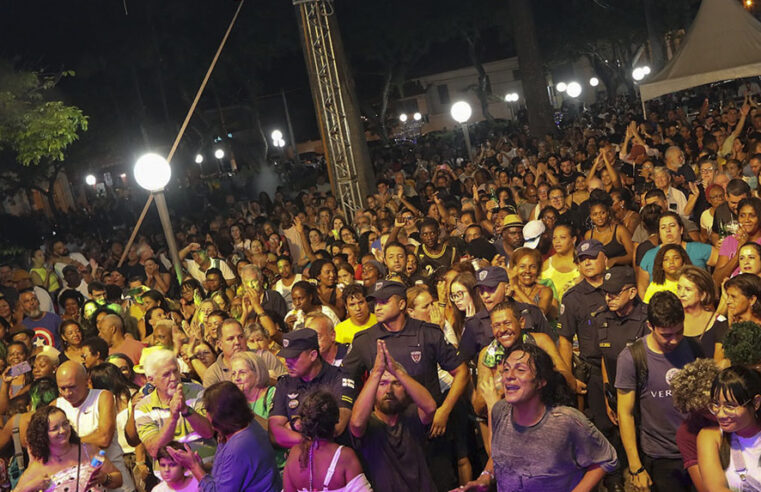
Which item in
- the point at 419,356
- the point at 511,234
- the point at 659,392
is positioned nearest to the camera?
the point at 659,392

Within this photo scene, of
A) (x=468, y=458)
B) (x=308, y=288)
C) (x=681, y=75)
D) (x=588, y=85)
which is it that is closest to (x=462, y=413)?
(x=468, y=458)

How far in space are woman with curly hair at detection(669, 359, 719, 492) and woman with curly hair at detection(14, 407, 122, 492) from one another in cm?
367

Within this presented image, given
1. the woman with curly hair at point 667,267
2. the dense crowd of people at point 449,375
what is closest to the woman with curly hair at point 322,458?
the dense crowd of people at point 449,375

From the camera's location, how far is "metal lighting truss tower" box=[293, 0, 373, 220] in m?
14.2

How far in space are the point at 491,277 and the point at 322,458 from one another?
216cm

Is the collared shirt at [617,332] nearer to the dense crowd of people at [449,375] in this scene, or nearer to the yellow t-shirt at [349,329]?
the dense crowd of people at [449,375]

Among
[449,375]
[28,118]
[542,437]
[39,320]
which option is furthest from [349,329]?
[28,118]

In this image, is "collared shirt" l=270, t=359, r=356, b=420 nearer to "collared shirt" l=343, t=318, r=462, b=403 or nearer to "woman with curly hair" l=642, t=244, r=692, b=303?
"collared shirt" l=343, t=318, r=462, b=403

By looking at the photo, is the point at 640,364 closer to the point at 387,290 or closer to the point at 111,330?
the point at 387,290

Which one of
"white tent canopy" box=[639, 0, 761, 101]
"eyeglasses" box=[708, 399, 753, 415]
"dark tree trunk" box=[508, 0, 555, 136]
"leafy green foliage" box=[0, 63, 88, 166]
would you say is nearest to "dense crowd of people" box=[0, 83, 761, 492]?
"eyeglasses" box=[708, 399, 753, 415]

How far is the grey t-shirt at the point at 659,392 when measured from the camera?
198 inches

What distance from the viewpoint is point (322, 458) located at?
4.42 metres

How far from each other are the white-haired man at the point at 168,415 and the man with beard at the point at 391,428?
1.21 m

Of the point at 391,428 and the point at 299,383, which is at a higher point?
the point at 299,383
